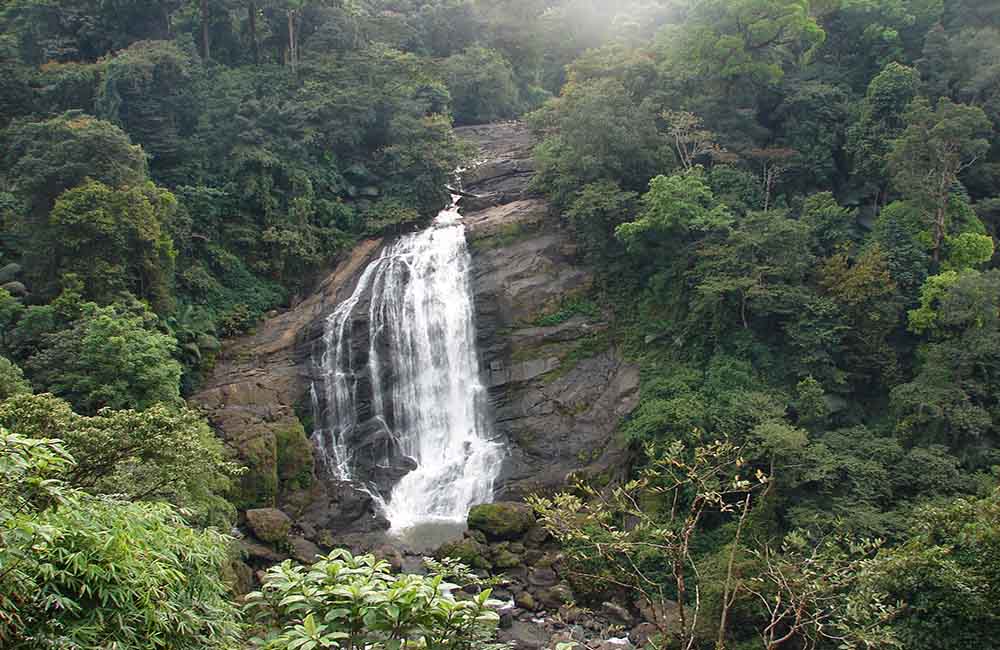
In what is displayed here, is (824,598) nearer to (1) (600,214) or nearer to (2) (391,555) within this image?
(2) (391,555)

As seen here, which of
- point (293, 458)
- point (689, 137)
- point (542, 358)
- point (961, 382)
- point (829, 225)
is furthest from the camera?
point (689, 137)

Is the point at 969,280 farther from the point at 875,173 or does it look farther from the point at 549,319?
the point at 549,319

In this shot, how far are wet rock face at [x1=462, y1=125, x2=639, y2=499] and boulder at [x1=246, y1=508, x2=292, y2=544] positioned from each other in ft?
20.3

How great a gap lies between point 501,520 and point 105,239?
13126 millimetres

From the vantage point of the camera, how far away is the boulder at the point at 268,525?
61.5 ft

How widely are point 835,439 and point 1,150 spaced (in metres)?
27.6

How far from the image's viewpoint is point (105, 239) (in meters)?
21.0

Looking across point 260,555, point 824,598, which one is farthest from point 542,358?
point 824,598

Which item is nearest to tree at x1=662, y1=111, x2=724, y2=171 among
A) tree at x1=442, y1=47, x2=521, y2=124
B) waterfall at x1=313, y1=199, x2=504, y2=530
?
waterfall at x1=313, y1=199, x2=504, y2=530

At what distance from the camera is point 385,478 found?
22.8 m

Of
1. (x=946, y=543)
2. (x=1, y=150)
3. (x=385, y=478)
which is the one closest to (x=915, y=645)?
(x=946, y=543)

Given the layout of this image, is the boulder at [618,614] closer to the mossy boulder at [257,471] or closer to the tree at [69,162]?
the mossy boulder at [257,471]

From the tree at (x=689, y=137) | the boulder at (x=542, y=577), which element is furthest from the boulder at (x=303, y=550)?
the tree at (x=689, y=137)

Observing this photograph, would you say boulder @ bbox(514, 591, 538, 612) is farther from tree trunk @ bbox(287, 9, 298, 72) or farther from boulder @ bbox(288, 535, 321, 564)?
tree trunk @ bbox(287, 9, 298, 72)
